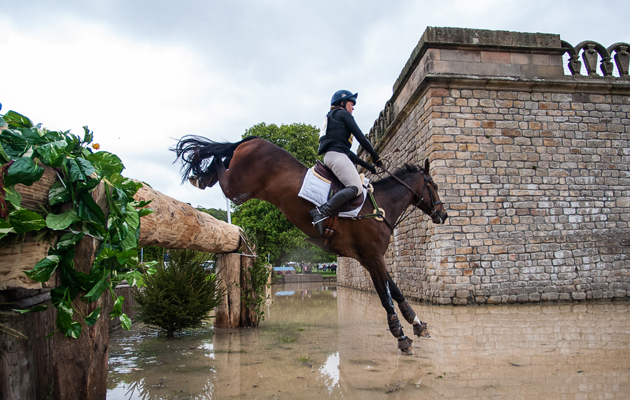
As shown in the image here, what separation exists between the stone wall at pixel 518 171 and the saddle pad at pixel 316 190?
6.27m

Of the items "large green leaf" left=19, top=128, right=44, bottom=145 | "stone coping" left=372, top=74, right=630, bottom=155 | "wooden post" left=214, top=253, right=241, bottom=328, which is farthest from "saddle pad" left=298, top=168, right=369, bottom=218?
"stone coping" left=372, top=74, right=630, bottom=155

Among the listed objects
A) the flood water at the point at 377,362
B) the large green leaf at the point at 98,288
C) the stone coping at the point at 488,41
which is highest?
the stone coping at the point at 488,41

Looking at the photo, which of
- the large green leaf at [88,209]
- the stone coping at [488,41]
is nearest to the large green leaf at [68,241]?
the large green leaf at [88,209]

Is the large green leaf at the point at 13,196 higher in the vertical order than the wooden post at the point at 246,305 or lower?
higher

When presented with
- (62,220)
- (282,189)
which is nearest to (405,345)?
(282,189)

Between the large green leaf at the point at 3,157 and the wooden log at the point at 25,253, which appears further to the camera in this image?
the wooden log at the point at 25,253

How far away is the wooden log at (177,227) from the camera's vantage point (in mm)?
3755

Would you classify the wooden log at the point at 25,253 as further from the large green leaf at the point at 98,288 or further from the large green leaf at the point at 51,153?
the large green leaf at the point at 98,288

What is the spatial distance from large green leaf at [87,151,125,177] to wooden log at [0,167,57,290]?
0.93ft

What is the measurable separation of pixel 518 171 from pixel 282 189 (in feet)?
27.9

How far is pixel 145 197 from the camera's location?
3.56 meters

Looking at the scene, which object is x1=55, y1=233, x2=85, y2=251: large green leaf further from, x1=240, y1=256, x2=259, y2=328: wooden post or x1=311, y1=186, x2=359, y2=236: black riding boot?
x1=240, y1=256, x2=259, y2=328: wooden post

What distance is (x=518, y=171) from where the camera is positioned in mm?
10750

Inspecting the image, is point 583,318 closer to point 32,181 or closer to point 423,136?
point 423,136
